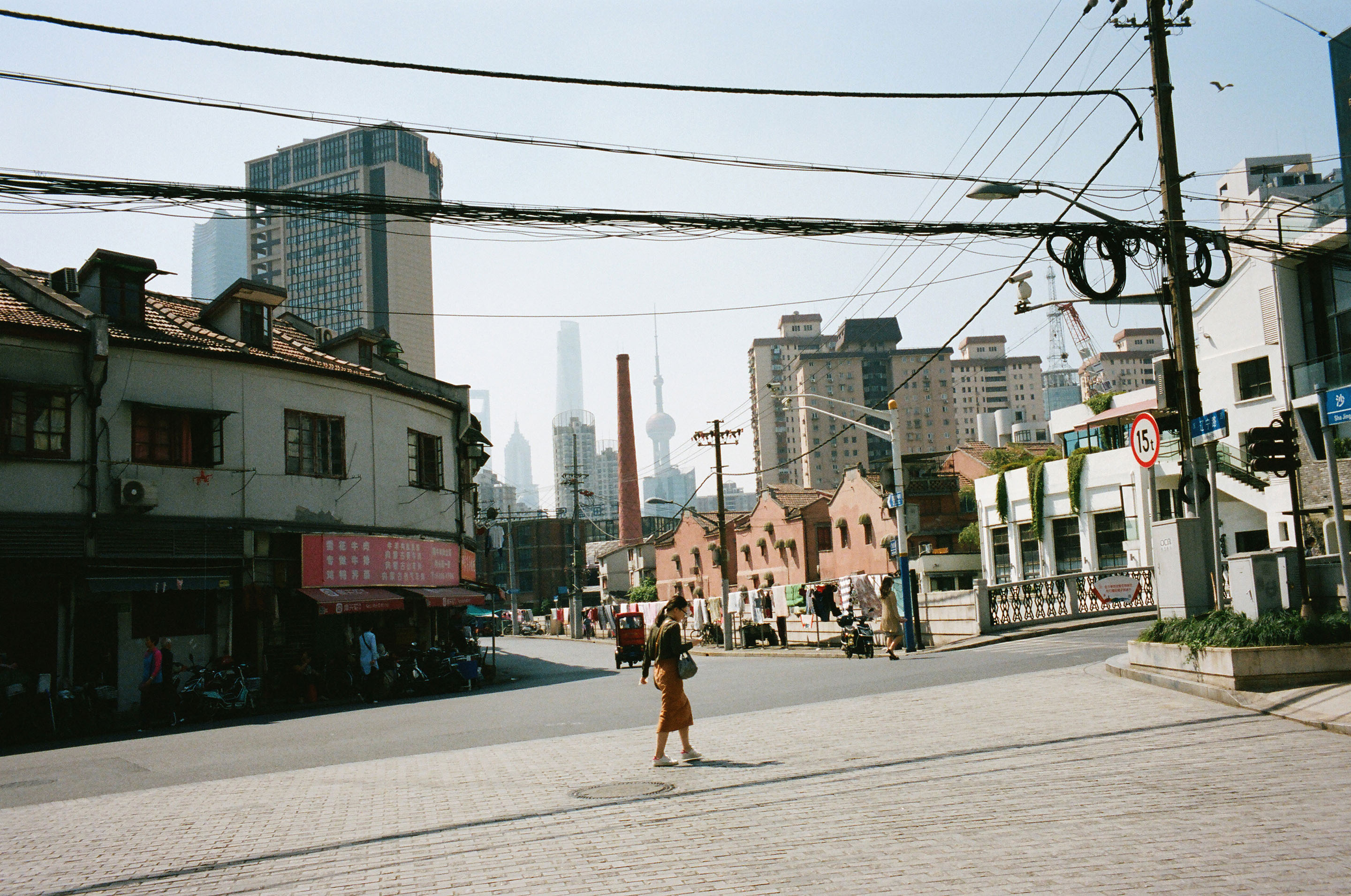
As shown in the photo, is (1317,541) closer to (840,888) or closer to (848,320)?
(840,888)

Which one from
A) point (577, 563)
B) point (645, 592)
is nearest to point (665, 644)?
point (577, 563)

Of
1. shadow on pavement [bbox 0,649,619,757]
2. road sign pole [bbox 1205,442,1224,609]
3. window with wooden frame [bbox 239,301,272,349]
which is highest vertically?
window with wooden frame [bbox 239,301,272,349]

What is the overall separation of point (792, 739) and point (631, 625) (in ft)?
85.1

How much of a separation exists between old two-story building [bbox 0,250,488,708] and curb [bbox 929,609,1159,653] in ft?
45.6

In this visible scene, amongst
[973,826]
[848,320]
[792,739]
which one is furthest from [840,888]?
[848,320]

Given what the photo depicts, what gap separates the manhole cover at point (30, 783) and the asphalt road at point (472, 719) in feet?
0.12

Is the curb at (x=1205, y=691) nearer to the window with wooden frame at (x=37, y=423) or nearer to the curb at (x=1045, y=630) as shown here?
the curb at (x=1045, y=630)

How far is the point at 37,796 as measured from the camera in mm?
10969

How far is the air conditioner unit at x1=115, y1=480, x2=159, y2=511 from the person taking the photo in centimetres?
2162

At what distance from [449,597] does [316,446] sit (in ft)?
19.2

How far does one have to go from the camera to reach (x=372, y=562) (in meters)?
27.3

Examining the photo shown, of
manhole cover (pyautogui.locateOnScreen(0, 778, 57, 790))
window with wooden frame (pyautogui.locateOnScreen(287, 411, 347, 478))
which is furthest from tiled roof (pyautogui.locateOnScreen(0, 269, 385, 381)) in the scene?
manhole cover (pyautogui.locateOnScreen(0, 778, 57, 790))

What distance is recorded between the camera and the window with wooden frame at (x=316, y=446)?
25891mm

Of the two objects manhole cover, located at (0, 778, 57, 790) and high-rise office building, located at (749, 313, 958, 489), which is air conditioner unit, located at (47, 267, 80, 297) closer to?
manhole cover, located at (0, 778, 57, 790)
